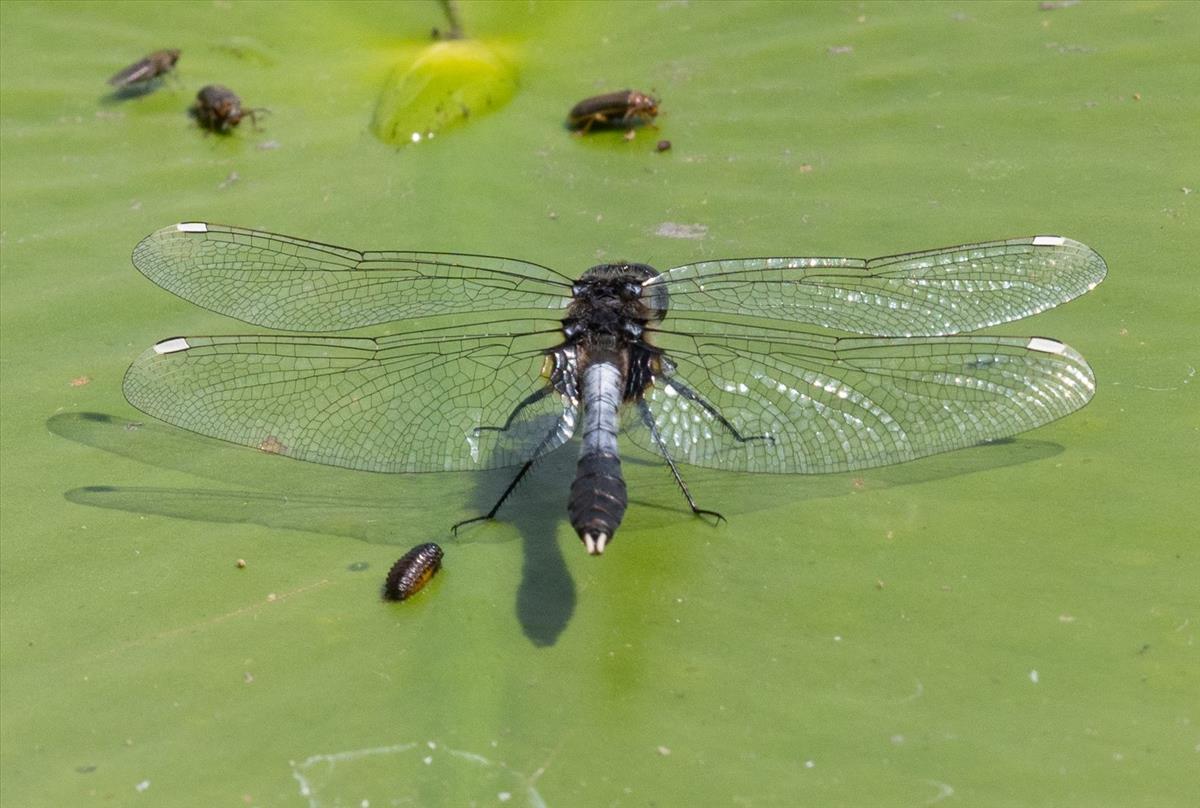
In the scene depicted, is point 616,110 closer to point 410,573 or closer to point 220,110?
point 220,110

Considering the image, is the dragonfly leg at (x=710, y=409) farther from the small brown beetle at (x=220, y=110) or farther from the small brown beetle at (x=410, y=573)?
the small brown beetle at (x=220, y=110)

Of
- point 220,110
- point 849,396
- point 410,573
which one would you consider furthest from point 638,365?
point 220,110

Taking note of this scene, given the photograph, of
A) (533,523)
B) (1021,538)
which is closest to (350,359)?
(533,523)

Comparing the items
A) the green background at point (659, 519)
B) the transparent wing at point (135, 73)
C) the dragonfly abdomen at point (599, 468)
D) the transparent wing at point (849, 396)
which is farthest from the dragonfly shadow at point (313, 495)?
the transparent wing at point (135, 73)

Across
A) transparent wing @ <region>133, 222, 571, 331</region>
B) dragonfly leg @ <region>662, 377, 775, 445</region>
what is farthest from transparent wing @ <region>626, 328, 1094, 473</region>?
transparent wing @ <region>133, 222, 571, 331</region>

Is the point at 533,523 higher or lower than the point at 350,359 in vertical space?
lower

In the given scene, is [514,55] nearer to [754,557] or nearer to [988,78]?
[988,78]

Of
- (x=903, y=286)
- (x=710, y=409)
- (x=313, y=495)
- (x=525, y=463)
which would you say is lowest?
(x=313, y=495)
